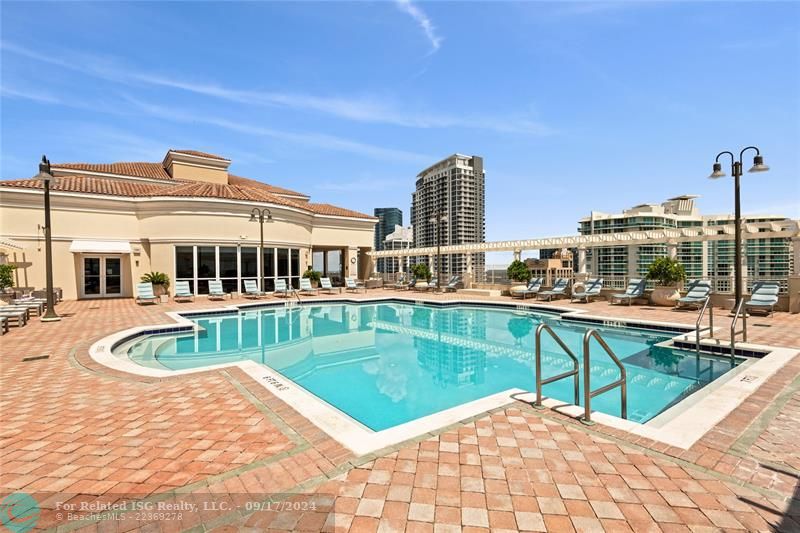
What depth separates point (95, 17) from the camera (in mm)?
9867

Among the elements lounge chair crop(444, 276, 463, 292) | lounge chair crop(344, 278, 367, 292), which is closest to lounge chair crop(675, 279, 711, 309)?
lounge chair crop(444, 276, 463, 292)

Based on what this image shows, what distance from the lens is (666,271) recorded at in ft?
44.5

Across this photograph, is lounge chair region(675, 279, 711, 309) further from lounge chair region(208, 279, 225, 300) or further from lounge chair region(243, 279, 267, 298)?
lounge chair region(208, 279, 225, 300)

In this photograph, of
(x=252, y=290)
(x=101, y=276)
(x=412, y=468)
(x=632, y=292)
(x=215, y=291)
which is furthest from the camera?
(x=252, y=290)

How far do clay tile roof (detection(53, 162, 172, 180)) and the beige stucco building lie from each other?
4.88 feet

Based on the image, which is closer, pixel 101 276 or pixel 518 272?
pixel 101 276

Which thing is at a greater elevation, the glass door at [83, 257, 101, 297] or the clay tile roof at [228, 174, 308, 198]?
the clay tile roof at [228, 174, 308, 198]

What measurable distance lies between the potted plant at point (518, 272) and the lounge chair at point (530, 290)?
1.70 ft

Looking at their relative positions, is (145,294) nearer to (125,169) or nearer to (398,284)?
(398,284)

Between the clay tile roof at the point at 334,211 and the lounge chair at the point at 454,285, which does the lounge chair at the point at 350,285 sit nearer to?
the clay tile roof at the point at 334,211

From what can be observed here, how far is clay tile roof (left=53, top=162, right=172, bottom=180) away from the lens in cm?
2348

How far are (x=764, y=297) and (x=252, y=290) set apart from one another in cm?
2043

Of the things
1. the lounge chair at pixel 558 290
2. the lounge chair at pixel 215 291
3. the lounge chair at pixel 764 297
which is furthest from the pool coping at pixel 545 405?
the lounge chair at pixel 215 291

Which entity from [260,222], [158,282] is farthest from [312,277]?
[158,282]
